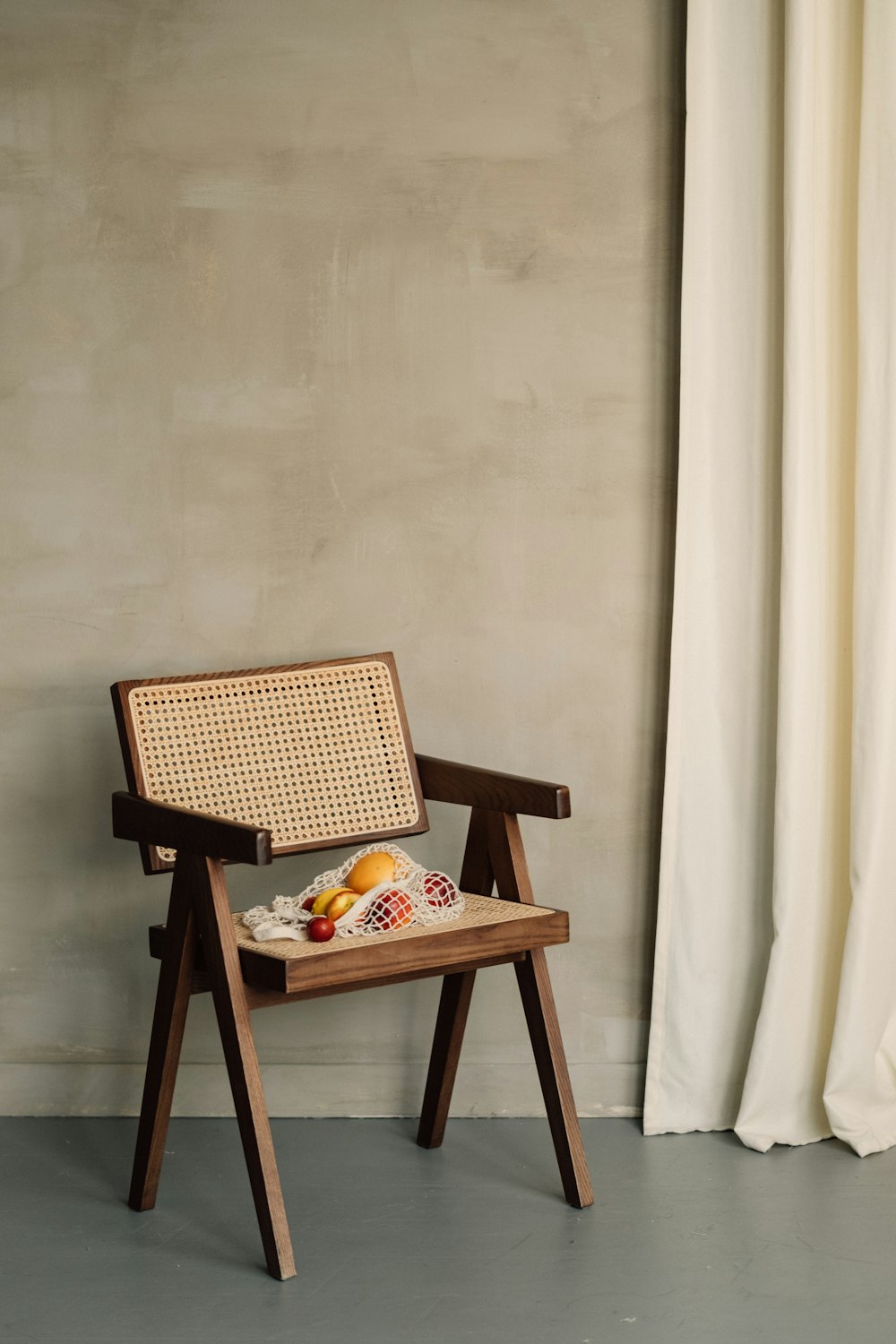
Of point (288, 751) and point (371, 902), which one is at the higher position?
point (288, 751)

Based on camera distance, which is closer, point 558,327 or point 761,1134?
point 761,1134

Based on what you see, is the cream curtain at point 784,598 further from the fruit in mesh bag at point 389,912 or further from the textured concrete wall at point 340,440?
the fruit in mesh bag at point 389,912

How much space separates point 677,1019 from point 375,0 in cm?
211

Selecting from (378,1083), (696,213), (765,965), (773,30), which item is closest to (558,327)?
(696,213)

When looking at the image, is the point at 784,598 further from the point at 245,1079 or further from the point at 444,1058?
the point at 245,1079

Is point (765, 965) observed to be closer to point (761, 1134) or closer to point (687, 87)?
point (761, 1134)

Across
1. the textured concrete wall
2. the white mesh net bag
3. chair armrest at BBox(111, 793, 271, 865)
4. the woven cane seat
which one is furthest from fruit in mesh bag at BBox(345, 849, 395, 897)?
the textured concrete wall

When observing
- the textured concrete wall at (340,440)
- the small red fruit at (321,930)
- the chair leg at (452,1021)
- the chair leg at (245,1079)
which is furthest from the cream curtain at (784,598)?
the chair leg at (245,1079)

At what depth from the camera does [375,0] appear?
2559 mm

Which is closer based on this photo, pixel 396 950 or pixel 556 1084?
pixel 396 950

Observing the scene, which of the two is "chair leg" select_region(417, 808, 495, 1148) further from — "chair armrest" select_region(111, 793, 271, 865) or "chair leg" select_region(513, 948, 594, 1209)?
"chair armrest" select_region(111, 793, 271, 865)

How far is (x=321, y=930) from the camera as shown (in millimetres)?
2018

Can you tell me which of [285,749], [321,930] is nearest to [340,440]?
[285,749]

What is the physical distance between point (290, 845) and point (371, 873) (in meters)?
0.21
